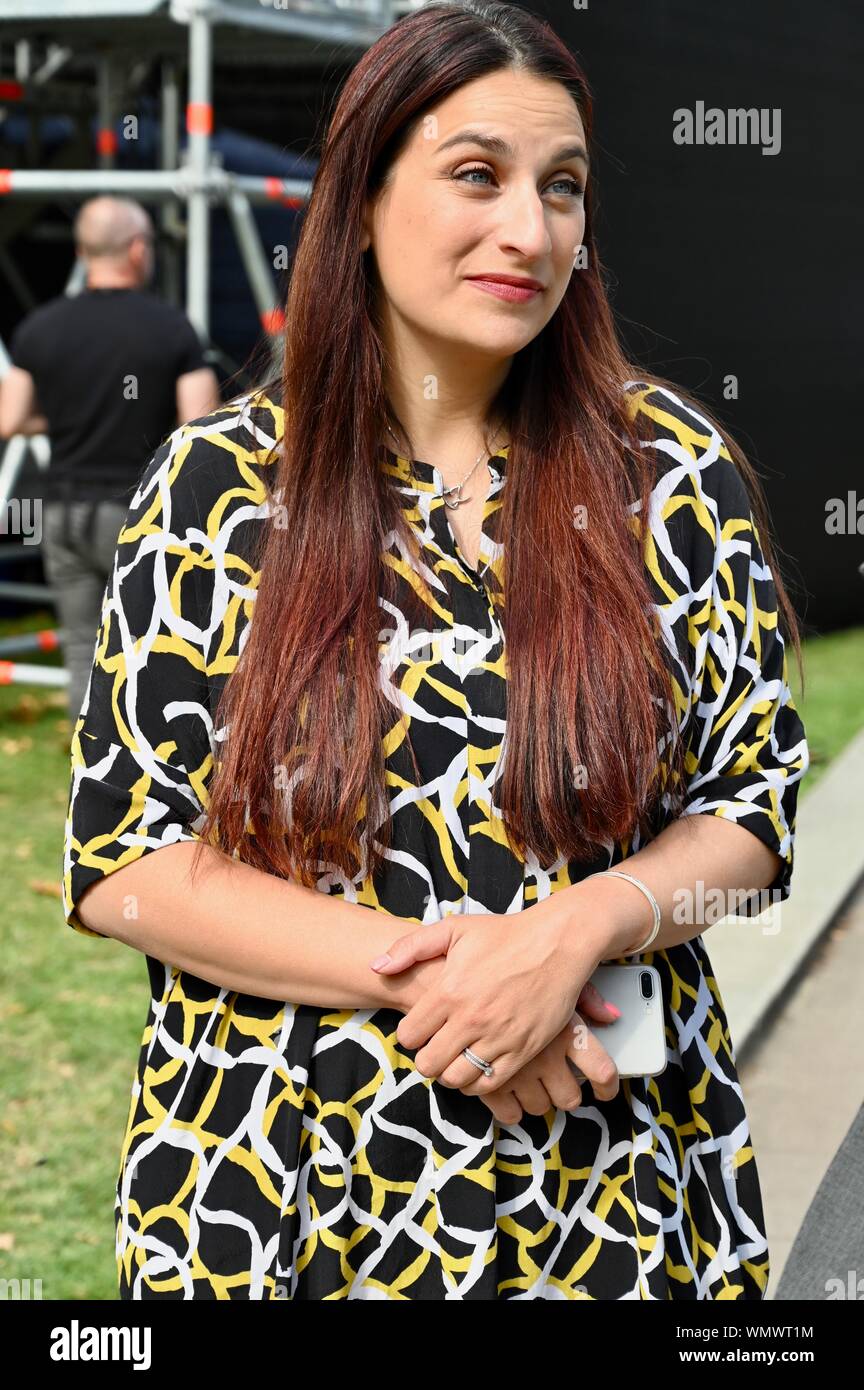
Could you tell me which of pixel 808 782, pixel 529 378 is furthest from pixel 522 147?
pixel 808 782

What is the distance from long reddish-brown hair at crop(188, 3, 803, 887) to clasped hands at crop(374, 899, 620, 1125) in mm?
113

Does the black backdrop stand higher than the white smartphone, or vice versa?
the black backdrop

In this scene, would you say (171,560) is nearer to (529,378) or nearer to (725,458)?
(529,378)

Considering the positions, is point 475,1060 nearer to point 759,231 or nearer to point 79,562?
point 79,562

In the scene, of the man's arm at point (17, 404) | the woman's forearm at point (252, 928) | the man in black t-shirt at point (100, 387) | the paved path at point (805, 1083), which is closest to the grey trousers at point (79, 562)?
the man in black t-shirt at point (100, 387)

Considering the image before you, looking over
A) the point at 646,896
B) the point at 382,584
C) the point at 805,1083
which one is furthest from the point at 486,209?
the point at 805,1083

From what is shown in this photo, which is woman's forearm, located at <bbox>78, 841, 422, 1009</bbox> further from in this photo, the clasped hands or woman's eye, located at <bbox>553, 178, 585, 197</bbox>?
woman's eye, located at <bbox>553, 178, 585, 197</bbox>

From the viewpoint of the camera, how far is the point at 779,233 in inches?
401

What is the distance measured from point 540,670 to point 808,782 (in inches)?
246

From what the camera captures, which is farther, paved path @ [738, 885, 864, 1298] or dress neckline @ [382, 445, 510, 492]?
paved path @ [738, 885, 864, 1298]

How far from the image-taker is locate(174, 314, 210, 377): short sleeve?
21.4 ft

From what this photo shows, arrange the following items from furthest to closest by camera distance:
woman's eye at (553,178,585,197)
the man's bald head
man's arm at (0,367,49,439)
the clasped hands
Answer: man's arm at (0,367,49,439)
the man's bald head
woman's eye at (553,178,585,197)
the clasped hands

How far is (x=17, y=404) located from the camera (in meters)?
6.96

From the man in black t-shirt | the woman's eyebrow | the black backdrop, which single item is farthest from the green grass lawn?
the black backdrop
